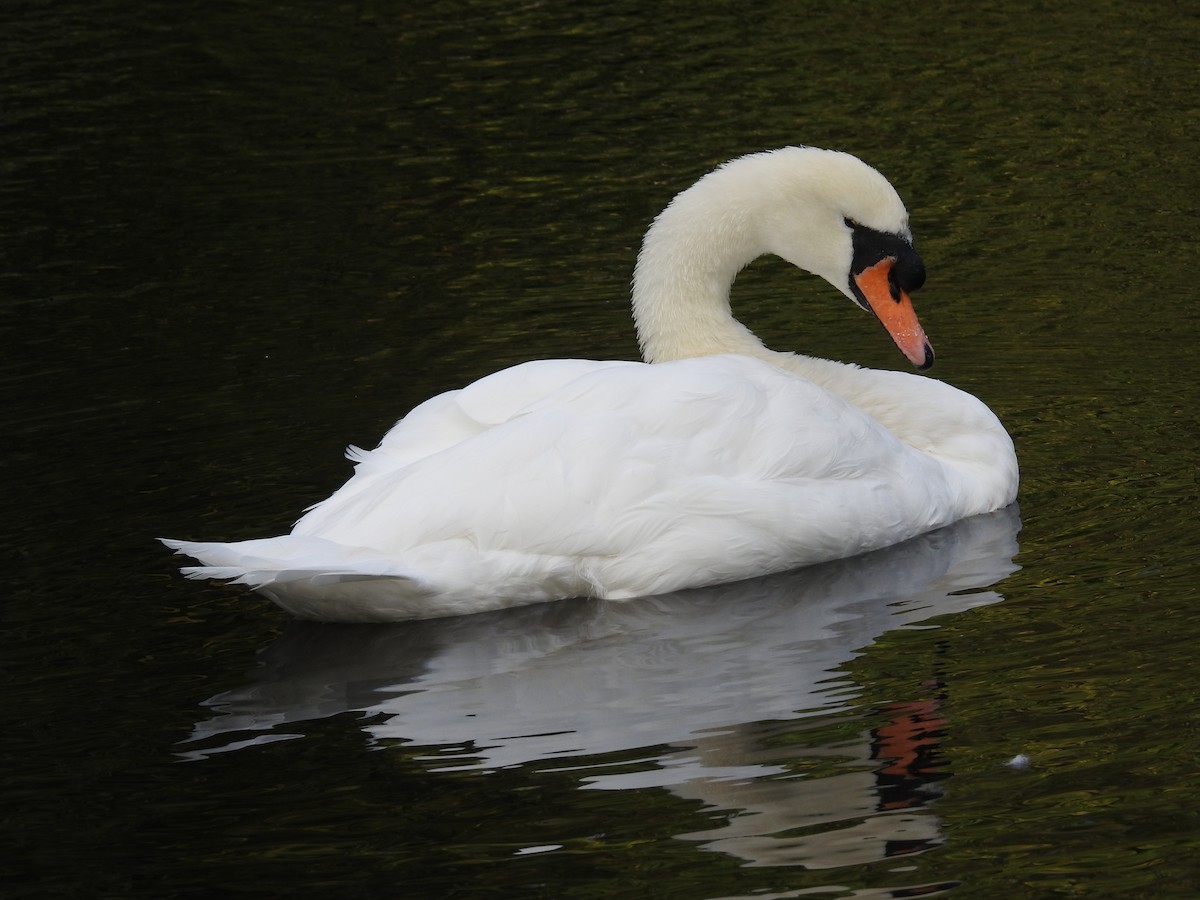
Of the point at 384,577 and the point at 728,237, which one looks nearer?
the point at 384,577

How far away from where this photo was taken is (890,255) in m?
8.52

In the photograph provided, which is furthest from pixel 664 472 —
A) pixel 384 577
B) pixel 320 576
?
pixel 320 576

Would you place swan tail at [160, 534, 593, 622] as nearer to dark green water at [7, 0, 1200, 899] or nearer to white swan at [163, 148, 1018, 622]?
white swan at [163, 148, 1018, 622]

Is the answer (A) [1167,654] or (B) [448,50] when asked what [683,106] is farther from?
(A) [1167,654]

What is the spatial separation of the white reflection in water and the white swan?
137 mm

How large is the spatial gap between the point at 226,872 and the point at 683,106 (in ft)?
38.7

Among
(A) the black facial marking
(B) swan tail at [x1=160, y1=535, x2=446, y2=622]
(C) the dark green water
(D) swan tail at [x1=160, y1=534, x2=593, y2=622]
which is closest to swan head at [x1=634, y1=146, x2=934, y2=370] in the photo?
(A) the black facial marking

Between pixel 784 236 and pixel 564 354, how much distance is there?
2.31 meters

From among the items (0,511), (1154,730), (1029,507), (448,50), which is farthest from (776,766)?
(448,50)

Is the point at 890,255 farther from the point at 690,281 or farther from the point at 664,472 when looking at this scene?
the point at 664,472

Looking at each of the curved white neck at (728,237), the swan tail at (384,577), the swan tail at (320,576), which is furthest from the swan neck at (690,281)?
the swan tail at (320,576)

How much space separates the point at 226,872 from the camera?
5.31 meters

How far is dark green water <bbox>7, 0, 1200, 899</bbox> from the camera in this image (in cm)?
545

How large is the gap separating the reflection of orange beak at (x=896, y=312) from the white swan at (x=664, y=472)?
11mm
